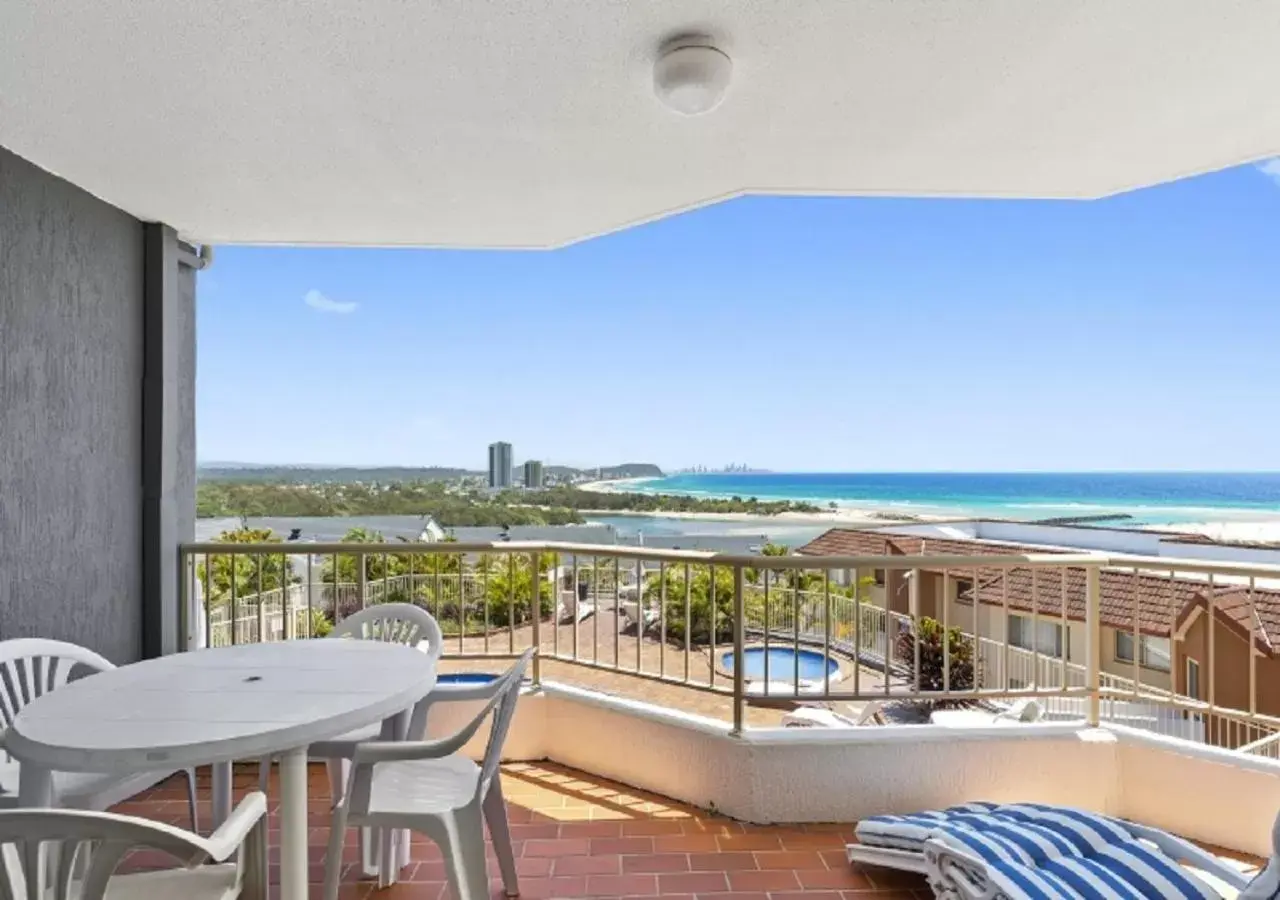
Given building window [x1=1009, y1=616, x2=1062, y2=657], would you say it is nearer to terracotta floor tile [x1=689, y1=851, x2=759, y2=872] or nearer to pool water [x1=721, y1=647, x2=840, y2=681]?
pool water [x1=721, y1=647, x2=840, y2=681]

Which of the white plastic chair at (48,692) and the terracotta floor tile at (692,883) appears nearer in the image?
the white plastic chair at (48,692)

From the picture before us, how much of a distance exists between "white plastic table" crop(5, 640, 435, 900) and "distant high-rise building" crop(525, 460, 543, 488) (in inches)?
989

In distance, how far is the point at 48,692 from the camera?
2.45 metres

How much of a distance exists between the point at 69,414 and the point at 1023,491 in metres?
39.7

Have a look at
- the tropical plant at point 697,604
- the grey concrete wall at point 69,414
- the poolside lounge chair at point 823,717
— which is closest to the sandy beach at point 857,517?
the tropical plant at point 697,604

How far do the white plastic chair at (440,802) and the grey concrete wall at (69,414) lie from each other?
65.9 inches

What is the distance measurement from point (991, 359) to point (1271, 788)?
35942 millimetres

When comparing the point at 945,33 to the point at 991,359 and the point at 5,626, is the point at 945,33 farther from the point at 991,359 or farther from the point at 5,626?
the point at 991,359

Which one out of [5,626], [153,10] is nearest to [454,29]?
[153,10]

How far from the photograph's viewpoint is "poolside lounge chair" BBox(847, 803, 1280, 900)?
214 centimetres

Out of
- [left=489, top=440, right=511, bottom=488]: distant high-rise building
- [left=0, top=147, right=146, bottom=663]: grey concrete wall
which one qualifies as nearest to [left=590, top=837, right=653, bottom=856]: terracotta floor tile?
[left=0, top=147, right=146, bottom=663]: grey concrete wall

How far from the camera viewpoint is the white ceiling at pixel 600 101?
1.98 m

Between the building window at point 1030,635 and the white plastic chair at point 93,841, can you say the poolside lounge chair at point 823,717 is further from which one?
the white plastic chair at point 93,841

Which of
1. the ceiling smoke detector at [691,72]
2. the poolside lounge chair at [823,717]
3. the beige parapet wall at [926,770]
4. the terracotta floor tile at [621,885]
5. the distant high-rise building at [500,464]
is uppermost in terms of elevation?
the ceiling smoke detector at [691,72]
